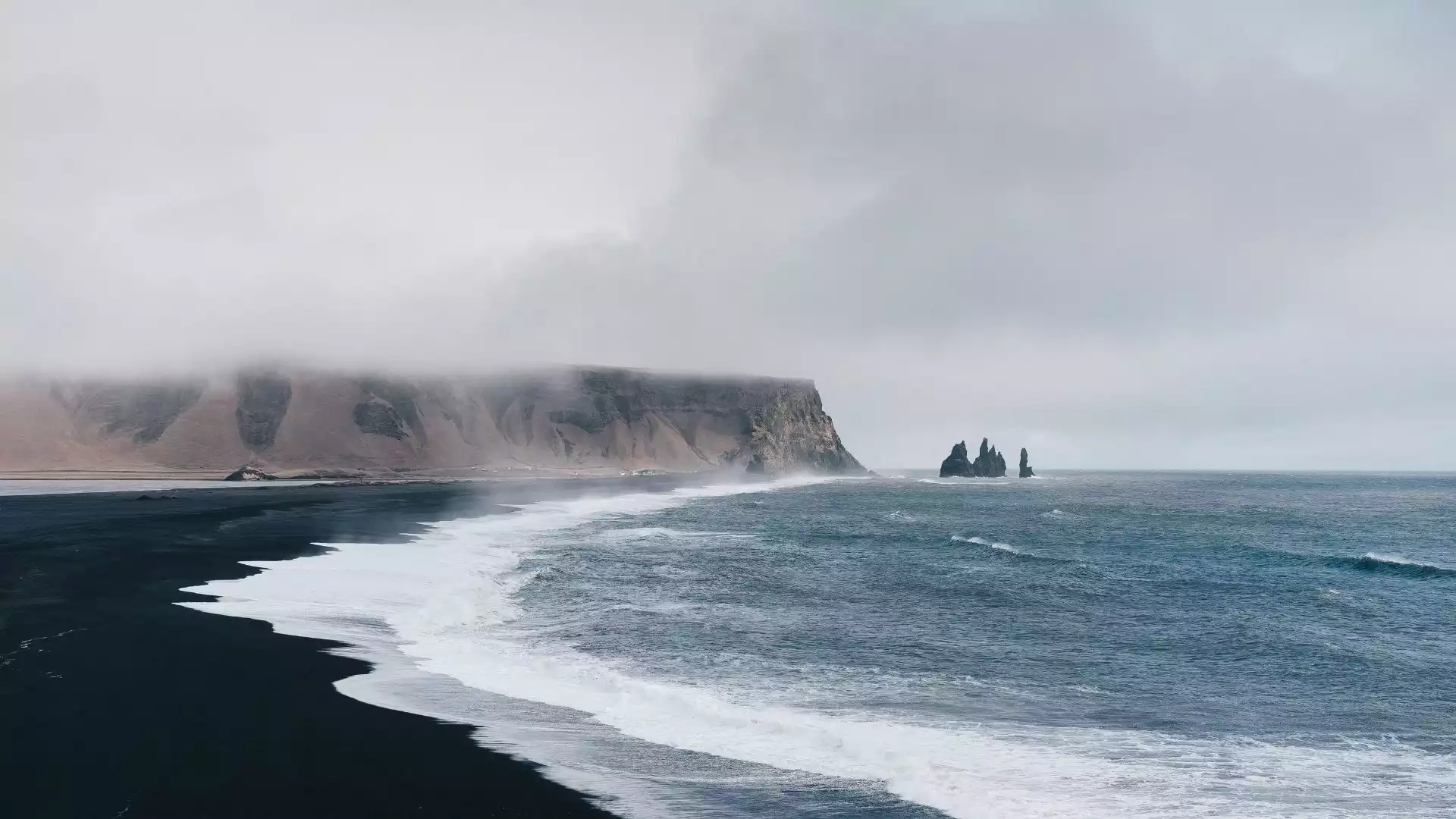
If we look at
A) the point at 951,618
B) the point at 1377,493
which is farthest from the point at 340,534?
the point at 1377,493

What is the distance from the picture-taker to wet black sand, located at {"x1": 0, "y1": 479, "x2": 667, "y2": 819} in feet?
31.0

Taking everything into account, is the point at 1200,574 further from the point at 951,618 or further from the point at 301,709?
the point at 301,709

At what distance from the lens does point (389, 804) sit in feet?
30.9

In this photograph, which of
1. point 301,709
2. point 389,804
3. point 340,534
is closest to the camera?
point 389,804

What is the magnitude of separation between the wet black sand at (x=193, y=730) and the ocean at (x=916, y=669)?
946 millimetres

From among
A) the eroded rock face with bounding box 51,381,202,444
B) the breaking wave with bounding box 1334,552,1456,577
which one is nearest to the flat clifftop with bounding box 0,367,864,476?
the eroded rock face with bounding box 51,381,202,444

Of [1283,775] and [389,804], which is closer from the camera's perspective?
[389,804]

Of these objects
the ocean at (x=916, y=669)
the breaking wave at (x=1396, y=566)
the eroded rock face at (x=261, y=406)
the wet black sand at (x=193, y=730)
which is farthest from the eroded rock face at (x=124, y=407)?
the breaking wave at (x=1396, y=566)

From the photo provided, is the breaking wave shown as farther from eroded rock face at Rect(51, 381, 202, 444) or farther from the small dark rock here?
eroded rock face at Rect(51, 381, 202, 444)

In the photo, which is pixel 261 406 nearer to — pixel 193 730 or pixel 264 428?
pixel 264 428

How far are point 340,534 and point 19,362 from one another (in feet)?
507

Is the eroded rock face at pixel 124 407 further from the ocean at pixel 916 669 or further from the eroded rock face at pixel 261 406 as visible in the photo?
the ocean at pixel 916 669

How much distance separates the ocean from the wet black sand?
95cm

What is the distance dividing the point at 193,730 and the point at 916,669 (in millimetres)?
12364
